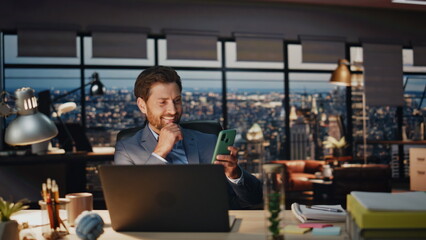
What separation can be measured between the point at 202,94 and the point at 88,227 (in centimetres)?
595

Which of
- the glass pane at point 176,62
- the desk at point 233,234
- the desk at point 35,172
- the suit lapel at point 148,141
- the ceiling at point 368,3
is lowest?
the desk at point 35,172

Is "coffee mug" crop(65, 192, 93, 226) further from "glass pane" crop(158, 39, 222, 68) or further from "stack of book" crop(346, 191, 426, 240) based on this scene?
"glass pane" crop(158, 39, 222, 68)

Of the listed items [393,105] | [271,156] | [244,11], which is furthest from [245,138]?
[393,105]

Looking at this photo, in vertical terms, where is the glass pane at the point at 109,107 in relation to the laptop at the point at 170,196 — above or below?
above

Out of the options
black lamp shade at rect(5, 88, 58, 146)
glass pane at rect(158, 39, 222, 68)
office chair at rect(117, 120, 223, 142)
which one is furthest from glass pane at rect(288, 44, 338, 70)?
black lamp shade at rect(5, 88, 58, 146)

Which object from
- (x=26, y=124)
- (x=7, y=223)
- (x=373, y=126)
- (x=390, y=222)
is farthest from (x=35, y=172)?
(x=373, y=126)

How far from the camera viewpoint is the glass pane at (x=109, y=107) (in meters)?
6.82

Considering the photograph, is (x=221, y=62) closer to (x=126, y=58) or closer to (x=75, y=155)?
(x=126, y=58)

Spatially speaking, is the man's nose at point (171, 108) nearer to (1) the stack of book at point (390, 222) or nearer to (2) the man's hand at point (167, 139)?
(2) the man's hand at point (167, 139)

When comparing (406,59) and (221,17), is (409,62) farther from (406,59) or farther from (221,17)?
(221,17)

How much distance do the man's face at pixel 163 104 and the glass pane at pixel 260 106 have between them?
492 cm

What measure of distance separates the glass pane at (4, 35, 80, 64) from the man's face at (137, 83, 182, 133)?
4.85 m

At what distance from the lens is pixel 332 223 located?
62.0 inches

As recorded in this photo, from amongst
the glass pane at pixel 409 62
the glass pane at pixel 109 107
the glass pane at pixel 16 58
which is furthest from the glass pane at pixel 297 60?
the glass pane at pixel 16 58
